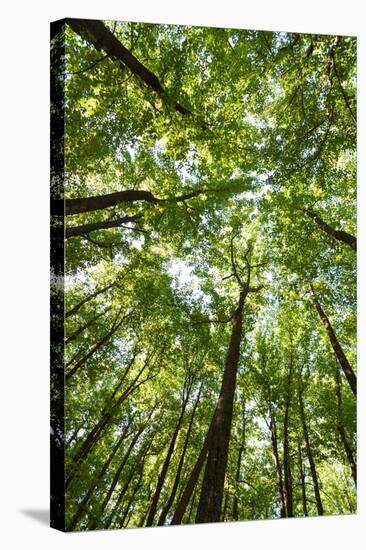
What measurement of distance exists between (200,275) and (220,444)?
1778 mm

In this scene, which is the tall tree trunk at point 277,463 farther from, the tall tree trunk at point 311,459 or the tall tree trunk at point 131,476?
the tall tree trunk at point 131,476

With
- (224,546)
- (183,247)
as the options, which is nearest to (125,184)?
(183,247)

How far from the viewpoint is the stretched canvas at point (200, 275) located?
6996 millimetres

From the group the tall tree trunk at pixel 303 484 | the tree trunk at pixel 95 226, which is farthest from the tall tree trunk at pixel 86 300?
the tall tree trunk at pixel 303 484

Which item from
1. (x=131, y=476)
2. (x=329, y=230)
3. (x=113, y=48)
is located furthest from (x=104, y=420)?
(x=113, y=48)

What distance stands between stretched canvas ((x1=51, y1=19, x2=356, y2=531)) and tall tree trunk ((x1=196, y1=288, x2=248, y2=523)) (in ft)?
0.05

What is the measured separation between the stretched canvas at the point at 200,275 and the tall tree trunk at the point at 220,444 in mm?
16

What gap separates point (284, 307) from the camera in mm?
8133

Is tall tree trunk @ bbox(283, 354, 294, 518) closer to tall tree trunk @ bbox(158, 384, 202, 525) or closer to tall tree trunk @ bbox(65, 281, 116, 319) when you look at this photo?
tall tree trunk @ bbox(158, 384, 202, 525)

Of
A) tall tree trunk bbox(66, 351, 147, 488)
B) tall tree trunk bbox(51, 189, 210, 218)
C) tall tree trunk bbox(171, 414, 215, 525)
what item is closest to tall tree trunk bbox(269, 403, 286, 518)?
tall tree trunk bbox(171, 414, 215, 525)

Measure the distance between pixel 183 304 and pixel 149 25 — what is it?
113 inches

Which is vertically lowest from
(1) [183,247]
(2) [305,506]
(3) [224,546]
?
(3) [224,546]

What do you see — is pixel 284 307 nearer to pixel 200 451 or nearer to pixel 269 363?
pixel 269 363

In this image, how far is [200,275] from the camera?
7676 millimetres
